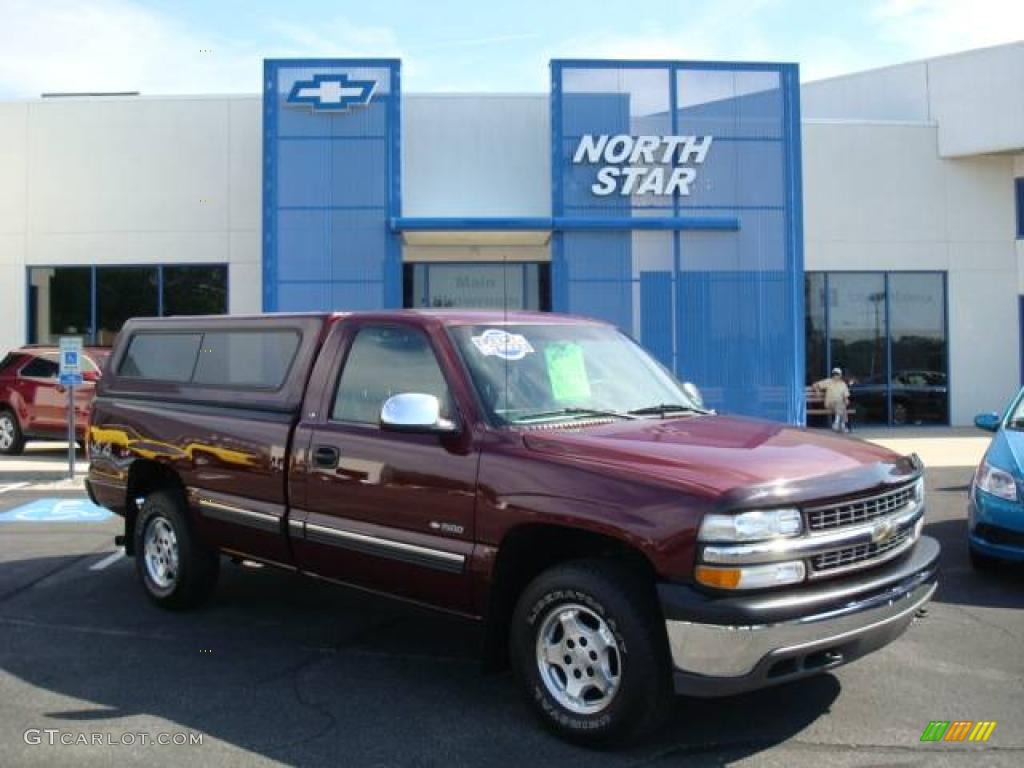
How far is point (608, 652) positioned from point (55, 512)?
26.8ft

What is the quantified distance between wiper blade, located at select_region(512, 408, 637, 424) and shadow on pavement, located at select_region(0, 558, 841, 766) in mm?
1173

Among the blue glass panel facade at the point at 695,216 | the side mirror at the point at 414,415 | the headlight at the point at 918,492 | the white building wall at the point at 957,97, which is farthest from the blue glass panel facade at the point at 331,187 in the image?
the headlight at the point at 918,492

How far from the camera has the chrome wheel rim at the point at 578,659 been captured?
3754 mm

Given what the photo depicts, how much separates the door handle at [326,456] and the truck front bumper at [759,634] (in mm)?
1923

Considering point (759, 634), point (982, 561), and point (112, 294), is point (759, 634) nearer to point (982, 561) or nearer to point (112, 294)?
point (982, 561)

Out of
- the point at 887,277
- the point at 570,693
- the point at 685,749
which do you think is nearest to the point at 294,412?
the point at 570,693

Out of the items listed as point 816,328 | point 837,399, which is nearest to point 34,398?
point 837,399

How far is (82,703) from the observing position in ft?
14.4

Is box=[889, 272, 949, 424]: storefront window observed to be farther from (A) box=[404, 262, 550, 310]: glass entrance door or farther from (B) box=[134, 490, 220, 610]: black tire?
(B) box=[134, 490, 220, 610]: black tire

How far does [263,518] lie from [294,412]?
2.03ft

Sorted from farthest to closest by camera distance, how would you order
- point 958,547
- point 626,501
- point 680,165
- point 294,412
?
1. point 680,165
2. point 958,547
3. point 294,412
4. point 626,501

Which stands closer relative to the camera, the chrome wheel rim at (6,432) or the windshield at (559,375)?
the windshield at (559,375)

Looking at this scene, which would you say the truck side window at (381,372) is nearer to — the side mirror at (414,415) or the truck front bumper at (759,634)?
the side mirror at (414,415)

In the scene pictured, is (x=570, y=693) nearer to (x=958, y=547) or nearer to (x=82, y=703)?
(x=82, y=703)
